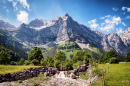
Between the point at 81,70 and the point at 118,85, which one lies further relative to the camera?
the point at 81,70

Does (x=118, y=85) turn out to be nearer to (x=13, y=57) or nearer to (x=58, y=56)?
(x=58, y=56)

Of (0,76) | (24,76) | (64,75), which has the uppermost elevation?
(0,76)

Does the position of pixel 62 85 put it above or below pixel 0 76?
below

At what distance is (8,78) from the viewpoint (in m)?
29.4

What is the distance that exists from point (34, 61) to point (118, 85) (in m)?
58.6

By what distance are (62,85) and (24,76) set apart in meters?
17.9

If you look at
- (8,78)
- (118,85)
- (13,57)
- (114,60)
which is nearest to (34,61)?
(8,78)

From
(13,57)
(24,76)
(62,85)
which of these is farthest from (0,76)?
(13,57)

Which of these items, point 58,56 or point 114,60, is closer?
point 114,60

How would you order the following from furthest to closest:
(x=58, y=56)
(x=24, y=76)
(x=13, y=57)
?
(x=13, y=57) < (x=58, y=56) < (x=24, y=76)

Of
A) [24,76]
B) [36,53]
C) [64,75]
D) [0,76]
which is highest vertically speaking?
[36,53]

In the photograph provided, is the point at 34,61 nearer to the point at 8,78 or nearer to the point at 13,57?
the point at 8,78

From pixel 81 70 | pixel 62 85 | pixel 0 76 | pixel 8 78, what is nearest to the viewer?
pixel 0 76

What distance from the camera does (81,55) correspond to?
10112cm
